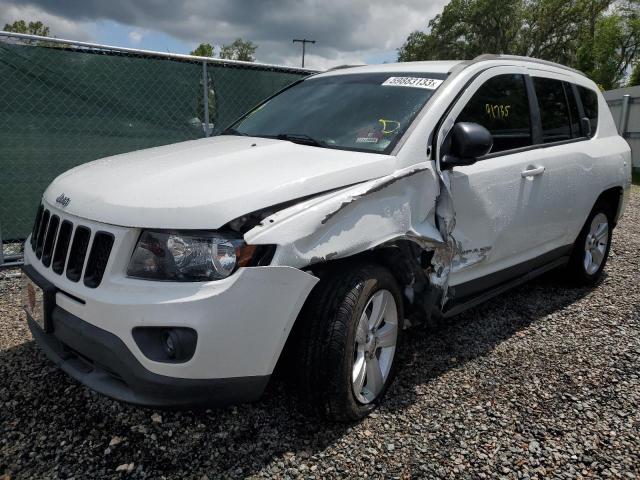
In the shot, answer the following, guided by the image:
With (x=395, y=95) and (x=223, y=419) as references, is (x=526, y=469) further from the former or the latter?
(x=395, y=95)

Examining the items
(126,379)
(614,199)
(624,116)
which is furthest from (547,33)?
(126,379)

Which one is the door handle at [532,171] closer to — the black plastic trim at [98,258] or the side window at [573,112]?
the side window at [573,112]

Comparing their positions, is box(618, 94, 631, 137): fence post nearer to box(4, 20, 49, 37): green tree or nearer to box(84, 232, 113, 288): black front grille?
box(84, 232, 113, 288): black front grille

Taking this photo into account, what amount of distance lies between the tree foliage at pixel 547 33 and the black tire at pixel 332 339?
41.8m

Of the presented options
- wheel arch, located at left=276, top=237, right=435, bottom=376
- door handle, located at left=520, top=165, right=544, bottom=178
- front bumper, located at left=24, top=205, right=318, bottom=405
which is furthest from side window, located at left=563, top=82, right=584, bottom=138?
front bumper, located at left=24, top=205, right=318, bottom=405

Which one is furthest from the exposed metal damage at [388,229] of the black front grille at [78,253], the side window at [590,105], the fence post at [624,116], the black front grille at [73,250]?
the fence post at [624,116]

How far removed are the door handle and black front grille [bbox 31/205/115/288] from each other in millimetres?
2579

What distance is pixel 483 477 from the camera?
228 cm

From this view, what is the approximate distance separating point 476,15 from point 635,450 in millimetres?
46819

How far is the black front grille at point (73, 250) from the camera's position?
2182 mm


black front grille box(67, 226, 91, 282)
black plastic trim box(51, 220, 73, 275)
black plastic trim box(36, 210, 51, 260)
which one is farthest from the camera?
black plastic trim box(36, 210, 51, 260)

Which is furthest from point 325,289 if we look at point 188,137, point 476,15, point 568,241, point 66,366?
point 476,15

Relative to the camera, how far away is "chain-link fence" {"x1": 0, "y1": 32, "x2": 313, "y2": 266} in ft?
15.9

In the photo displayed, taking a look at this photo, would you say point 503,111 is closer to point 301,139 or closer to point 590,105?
point 301,139
